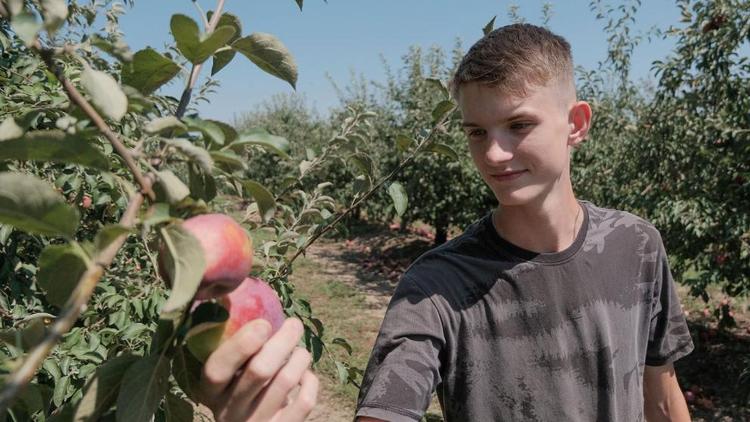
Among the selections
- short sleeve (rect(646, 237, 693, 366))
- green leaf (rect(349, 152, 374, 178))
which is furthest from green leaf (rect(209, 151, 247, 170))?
short sleeve (rect(646, 237, 693, 366))

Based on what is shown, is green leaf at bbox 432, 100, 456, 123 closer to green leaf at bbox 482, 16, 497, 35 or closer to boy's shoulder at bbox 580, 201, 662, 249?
green leaf at bbox 482, 16, 497, 35

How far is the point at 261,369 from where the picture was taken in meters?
0.59

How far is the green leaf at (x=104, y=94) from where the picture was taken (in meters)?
0.49

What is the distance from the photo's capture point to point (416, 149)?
49.3 inches

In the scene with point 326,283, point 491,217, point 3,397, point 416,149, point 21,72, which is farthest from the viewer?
point 326,283

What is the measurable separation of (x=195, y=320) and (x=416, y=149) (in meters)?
0.77

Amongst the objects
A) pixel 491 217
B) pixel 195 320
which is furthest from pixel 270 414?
pixel 491 217

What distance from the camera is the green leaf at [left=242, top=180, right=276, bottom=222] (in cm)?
63

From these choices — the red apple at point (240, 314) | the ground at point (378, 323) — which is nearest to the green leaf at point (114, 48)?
the red apple at point (240, 314)

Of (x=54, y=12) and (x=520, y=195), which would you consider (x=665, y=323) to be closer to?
(x=520, y=195)

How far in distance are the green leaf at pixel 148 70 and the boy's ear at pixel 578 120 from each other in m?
1.11

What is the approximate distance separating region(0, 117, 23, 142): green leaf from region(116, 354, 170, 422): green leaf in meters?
0.22

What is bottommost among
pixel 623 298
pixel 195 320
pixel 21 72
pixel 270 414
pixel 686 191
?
pixel 686 191

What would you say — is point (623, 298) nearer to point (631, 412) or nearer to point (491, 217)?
point (631, 412)
